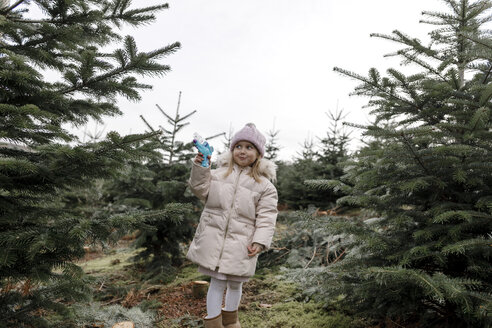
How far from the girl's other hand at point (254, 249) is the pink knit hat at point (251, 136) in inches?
38.9

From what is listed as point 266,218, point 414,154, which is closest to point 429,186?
point 414,154

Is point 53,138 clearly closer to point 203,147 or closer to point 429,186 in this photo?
point 203,147

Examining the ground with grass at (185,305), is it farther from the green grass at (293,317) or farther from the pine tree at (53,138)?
the pine tree at (53,138)

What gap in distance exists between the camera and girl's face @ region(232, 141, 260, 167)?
316cm

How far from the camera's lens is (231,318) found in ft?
9.95

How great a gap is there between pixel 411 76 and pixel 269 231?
2.48 metres

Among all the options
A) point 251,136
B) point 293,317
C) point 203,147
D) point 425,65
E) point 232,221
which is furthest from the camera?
point 293,317

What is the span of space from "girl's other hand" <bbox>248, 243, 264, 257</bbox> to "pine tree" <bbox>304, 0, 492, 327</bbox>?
774mm

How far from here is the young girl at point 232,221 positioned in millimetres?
2814

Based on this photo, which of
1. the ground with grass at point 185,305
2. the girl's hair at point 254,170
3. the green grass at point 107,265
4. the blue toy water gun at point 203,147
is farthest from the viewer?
the green grass at point 107,265

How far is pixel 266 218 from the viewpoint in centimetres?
297

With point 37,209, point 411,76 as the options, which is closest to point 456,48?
point 411,76

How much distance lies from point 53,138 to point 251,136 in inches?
79.8

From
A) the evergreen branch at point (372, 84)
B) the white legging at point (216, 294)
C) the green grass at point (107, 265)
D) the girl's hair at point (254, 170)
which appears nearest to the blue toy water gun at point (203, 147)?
the girl's hair at point (254, 170)
